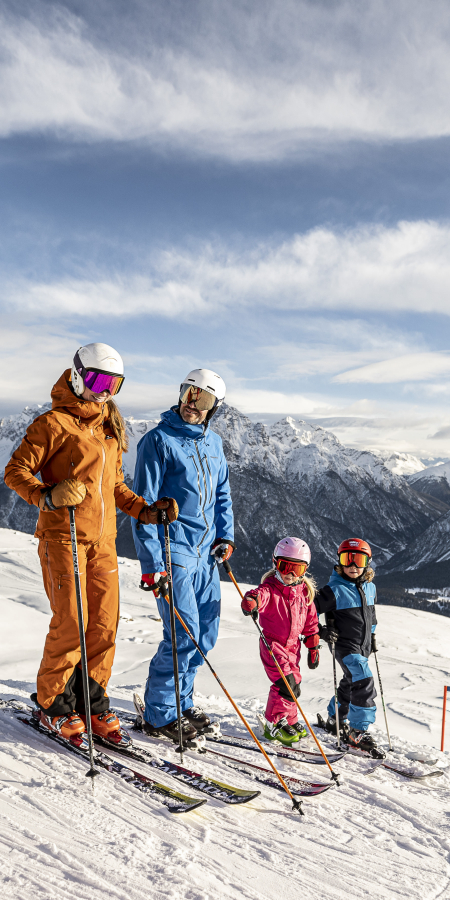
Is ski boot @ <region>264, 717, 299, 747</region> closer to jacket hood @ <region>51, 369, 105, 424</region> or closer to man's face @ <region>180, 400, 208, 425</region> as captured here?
man's face @ <region>180, 400, 208, 425</region>

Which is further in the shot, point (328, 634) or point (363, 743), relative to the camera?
point (328, 634)

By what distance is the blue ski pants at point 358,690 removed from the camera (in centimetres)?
501

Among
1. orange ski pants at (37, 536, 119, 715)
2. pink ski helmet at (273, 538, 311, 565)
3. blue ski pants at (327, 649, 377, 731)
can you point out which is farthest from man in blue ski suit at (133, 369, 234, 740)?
blue ski pants at (327, 649, 377, 731)

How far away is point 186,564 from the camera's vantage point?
4418 mm

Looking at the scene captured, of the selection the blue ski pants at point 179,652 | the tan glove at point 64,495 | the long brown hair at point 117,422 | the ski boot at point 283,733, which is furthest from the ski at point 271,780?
the long brown hair at point 117,422

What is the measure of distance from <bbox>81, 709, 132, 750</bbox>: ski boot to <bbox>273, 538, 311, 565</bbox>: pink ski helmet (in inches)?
76.2

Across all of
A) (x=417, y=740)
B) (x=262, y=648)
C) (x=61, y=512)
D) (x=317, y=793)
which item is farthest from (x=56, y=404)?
(x=417, y=740)

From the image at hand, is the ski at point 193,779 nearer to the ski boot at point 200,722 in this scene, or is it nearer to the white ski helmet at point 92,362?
the ski boot at point 200,722

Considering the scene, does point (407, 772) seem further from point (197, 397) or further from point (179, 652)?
point (197, 397)

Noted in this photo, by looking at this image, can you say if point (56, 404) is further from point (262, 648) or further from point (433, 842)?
point (433, 842)

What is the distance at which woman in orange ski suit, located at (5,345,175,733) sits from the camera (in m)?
3.66

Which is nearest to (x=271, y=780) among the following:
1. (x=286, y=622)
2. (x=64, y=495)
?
(x=286, y=622)

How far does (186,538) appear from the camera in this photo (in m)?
4.47

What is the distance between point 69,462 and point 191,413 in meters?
A: 1.26
